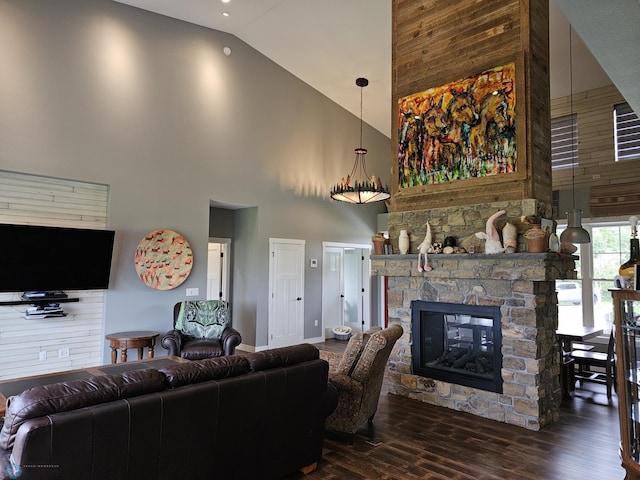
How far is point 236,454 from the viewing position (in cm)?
258

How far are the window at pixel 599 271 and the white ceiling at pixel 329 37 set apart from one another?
8.31 feet

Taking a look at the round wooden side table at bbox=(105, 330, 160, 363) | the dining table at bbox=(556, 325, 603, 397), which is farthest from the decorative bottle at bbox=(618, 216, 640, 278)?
the round wooden side table at bbox=(105, 330, 160, 363)

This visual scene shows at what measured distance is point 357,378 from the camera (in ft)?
12.0

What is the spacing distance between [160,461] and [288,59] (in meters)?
7.02

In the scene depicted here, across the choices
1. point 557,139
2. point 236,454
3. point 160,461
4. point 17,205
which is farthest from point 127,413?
point 557,139

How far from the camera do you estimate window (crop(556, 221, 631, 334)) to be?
23.2 feet

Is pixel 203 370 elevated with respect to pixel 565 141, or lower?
lower

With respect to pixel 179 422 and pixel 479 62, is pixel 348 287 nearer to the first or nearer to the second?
pixel 479 62

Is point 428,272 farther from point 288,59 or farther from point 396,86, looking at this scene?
point 288,59

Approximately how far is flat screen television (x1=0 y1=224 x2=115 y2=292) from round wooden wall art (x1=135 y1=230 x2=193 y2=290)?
0.50 meters

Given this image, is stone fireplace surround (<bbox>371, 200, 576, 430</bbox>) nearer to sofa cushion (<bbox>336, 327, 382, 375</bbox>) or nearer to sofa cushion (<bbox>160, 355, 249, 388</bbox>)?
sofa cushion (<bbox>336, 327, 382, 375</bbox>)

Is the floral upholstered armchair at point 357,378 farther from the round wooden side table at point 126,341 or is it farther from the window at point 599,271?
the window at point 599,271

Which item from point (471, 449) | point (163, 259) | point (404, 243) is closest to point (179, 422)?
point (471, 449)

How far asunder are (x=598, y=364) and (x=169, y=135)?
667 cm
